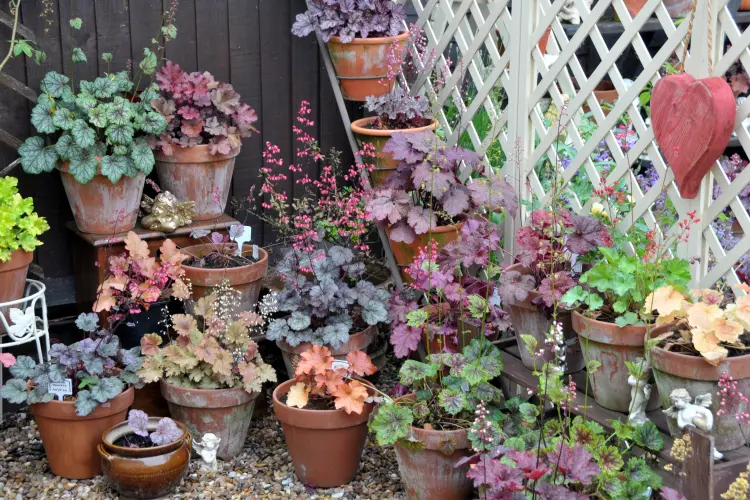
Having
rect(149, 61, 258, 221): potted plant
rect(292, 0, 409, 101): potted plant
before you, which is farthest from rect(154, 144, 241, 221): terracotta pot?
rect(292, 0, 409, 101): potted plant

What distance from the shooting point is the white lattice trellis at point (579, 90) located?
2525mm

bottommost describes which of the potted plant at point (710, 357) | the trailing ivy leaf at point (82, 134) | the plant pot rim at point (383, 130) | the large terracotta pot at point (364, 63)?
the potted plant at point (710, 357)

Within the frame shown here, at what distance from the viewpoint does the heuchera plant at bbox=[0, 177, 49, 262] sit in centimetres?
304

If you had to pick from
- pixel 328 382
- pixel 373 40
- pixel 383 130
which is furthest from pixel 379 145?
pixel 328 382

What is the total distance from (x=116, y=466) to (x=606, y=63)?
193cm

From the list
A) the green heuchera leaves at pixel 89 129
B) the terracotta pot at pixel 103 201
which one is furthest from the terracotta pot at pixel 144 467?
the green heuchera leaves at pixel 89 129

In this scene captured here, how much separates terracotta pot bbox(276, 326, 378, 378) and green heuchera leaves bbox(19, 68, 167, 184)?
0.81 m

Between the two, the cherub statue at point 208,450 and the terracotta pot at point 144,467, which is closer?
the terracotta pot at point 144,467

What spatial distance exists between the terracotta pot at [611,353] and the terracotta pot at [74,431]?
4.88 feet

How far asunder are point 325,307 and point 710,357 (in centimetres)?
139

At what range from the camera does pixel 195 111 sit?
11.4 ft

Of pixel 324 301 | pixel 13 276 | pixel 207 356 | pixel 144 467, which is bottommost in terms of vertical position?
pixel 144 467

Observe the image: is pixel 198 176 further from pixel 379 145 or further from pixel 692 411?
pixel 692 411

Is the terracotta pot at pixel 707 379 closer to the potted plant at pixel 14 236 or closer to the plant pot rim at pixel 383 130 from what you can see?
the plant pot rim at pixel 383 130
